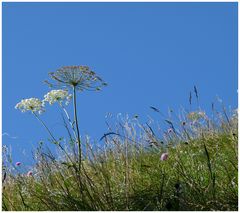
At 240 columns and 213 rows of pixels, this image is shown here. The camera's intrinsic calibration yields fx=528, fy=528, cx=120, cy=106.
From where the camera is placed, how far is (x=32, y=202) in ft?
16.1

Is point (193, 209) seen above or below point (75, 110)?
below

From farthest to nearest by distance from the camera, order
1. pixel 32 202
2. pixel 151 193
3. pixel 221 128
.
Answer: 1. pixel 221 128
2. pixel 32 202
3. pixel 151 193

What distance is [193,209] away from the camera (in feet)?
12.3

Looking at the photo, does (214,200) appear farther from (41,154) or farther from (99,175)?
(41,154)

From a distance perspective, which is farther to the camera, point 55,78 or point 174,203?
point 55,78

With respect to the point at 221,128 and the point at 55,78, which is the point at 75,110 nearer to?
the point at 55,78

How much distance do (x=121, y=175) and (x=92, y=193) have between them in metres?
1.23

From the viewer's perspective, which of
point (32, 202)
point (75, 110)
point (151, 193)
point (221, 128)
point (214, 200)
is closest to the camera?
point (214, 200)

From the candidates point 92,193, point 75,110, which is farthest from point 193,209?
point 75,110

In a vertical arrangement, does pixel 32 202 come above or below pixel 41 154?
below

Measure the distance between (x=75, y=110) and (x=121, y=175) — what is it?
4.13 feet

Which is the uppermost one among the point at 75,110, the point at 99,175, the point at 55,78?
the point at 55,78

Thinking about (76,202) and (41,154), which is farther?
(41,154)

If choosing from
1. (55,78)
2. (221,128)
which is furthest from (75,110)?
(221,128)
